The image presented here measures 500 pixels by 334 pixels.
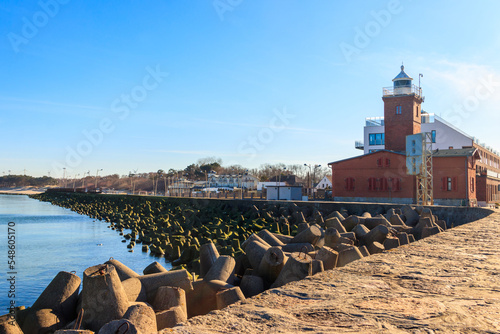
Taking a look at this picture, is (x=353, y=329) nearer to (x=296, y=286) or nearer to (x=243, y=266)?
(x=296, y=286)

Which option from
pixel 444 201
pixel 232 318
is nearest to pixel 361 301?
pixel 232 318

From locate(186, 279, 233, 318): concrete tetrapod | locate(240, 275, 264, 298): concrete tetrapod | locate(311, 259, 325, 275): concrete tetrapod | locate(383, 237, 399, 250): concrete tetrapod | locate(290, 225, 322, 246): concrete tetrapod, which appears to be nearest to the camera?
locate(186, 279, 233, 318): concrete tetrapod

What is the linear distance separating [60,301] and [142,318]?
2.45m

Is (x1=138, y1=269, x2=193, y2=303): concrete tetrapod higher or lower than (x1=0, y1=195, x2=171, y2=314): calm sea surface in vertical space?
higher

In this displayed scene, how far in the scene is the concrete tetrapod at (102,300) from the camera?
5.03 metres

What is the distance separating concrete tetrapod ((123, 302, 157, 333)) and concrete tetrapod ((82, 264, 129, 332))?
20.1 inches

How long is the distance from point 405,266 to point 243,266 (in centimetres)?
395

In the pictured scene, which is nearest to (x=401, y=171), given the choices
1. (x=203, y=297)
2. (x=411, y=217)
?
(x=411, y=217)

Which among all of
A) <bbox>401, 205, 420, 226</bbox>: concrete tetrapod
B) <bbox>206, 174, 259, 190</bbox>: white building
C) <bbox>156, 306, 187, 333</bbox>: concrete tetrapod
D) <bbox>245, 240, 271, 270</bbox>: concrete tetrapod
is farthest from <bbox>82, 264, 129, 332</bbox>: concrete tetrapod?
Answer: <bbox>206, 174, 259, 190</bbox>: white building

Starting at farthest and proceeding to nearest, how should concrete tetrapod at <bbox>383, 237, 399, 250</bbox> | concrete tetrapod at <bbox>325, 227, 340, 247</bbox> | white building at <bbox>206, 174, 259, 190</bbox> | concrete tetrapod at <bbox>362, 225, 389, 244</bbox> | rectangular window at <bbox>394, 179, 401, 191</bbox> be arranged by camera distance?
1. white building at <bbox>206, 174, 259, 190</bbox>
2. rectangular window at <bbox>394, 179, 401, 191</bbox>
3. concrete tetrapod at <bbox>362, 225, 389, 244</bbox>
4. concrete tetrapod at <bbox>325, 227, 340, 247</bbox>
5. concrete tetrapod at <bbox>383, 237, 399, 250</bbox>

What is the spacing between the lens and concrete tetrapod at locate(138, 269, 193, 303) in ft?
21.5

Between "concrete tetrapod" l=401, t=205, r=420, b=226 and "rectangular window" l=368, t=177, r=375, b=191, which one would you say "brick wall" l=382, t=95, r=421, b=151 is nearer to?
"rectangular window" l=368, t=177, r=375, b=191

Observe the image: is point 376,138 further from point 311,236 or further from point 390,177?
point 311,236

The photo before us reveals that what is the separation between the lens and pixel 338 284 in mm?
4988
